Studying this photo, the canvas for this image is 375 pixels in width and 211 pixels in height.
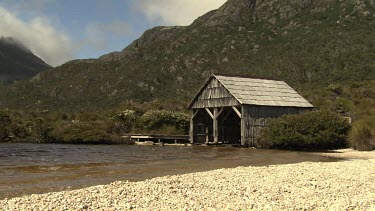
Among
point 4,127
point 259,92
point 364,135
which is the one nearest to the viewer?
point 364,135

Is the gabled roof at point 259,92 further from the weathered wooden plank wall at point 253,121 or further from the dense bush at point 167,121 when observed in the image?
the dense bush at point 167,121

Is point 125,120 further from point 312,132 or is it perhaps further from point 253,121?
point 312,132

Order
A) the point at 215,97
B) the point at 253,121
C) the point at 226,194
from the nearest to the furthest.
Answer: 1. the point at 226,194
2. the point at 253,121
3. the point at 215,97

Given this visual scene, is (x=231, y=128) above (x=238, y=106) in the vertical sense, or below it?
below

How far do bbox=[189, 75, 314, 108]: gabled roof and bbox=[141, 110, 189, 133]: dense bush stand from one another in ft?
30.5

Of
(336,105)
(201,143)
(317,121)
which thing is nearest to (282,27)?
(336,105)

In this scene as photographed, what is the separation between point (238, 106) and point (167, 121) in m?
12.0

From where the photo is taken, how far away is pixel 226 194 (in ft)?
38.2

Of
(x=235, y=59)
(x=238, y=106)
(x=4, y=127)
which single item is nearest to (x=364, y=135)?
(x=238, y=106)

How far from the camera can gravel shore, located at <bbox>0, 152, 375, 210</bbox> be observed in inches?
397

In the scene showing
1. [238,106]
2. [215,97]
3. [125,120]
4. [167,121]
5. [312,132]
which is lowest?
[312,132]

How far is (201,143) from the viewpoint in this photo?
4116 centimetres

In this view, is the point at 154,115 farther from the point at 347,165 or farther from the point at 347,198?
the point at 347,198

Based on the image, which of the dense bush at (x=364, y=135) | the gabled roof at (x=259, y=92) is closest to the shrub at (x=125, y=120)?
the gabled roof at (x=259, y=92)
